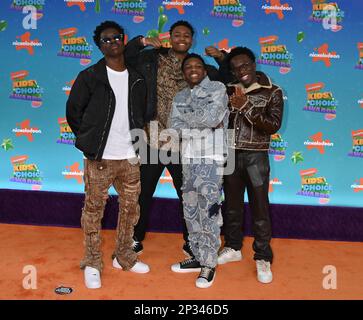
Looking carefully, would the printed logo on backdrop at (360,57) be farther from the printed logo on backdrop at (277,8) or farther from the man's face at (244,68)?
the man's face at (244,68)

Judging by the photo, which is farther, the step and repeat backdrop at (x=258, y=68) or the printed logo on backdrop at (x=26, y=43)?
the printed logo on backdrop at (x=26, y=43)

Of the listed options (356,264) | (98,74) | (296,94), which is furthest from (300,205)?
(98,74)

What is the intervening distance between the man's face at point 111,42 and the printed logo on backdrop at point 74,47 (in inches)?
52.6

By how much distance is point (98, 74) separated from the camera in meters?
2.58

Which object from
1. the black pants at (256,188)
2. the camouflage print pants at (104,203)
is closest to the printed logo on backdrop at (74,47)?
the camouflage print pants at (104,203)

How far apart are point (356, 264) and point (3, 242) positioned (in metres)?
2.85

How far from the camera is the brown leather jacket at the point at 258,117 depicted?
2719 mm

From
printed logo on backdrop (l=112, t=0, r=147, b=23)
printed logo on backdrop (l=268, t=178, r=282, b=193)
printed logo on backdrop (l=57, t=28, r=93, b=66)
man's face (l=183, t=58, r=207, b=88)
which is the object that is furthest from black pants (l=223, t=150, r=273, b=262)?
printed logo on backdrop (l=57, t=28, r=93, b=66)

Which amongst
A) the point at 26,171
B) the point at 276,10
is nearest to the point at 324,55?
the point at 276,10

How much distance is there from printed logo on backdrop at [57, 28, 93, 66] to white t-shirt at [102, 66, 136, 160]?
1.34 meters

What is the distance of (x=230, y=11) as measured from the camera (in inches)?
145

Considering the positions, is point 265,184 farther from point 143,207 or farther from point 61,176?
point 61,176

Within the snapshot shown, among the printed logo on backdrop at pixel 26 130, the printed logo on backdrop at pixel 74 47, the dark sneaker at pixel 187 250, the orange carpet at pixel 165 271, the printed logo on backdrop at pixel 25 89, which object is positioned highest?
the printed logo on backdrop at pixel 74 47

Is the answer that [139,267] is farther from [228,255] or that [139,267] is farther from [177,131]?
[177,131]
